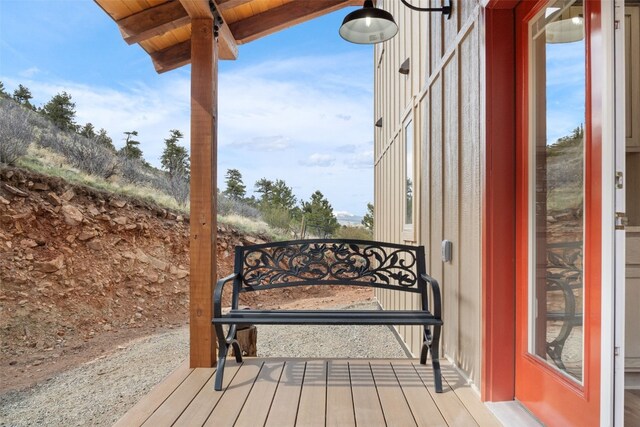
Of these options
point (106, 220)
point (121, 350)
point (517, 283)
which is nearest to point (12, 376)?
point (121, 350)

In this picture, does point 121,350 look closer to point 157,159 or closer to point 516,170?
point 516,170

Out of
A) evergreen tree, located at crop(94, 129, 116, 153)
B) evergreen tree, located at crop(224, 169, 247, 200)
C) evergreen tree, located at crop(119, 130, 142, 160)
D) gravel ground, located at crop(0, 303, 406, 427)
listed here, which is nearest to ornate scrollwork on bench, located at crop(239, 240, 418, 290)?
gravel ground, located at crop(0, 303, 406, 427)

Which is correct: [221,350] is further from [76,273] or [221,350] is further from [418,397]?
[76,273]

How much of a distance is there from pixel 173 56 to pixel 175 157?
1087 centimetres

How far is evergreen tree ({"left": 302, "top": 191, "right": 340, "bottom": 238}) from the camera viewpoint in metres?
15.9

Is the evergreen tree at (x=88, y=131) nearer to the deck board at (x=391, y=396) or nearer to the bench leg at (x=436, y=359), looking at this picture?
the deck board at (x=391, y=396)

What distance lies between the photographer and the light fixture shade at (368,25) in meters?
2.84

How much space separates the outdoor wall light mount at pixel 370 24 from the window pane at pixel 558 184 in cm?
115

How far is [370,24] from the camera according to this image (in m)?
2.88

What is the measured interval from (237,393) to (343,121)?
29.2 metres

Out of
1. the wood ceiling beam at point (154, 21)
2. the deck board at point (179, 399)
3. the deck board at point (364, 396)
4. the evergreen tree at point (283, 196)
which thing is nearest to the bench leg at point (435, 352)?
the deck board at point (364, 396)

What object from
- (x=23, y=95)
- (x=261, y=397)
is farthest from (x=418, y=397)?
(x=23, y=95)

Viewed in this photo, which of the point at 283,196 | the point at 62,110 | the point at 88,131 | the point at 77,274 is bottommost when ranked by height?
the point at 77,274

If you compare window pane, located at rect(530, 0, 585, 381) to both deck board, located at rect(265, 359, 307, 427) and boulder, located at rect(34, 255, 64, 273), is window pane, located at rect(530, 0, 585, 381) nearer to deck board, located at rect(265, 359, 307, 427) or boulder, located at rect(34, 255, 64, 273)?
deck board, located at rect(265, 359, 307, 427)
